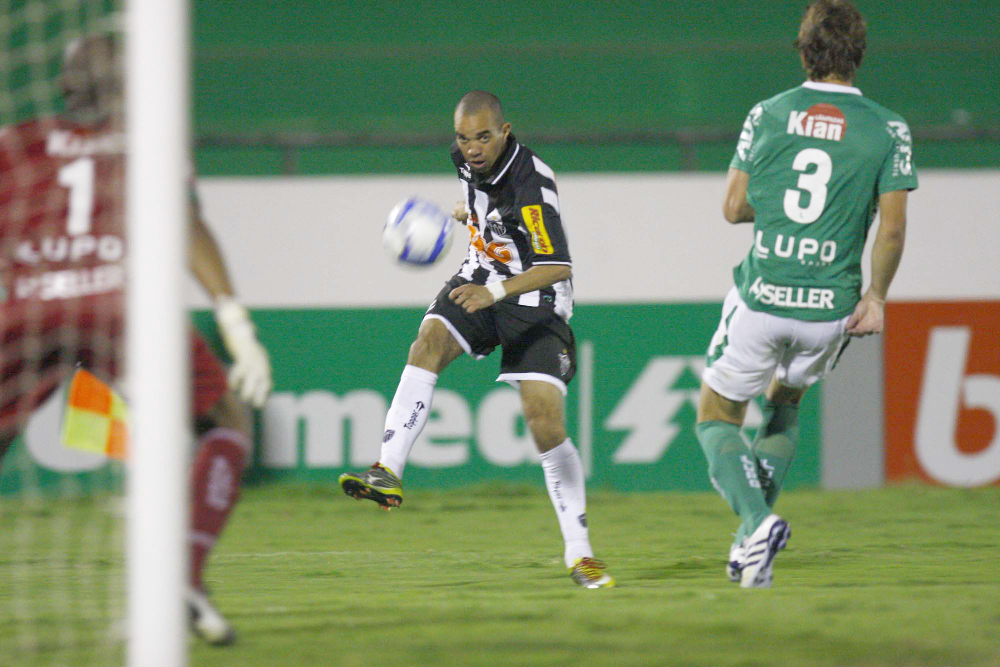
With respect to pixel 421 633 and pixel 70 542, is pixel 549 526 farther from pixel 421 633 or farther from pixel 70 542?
pixel 421 633

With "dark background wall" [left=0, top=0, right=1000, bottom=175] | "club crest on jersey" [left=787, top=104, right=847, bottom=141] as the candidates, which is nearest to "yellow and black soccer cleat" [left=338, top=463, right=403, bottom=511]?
"club crest on jersey" [left=787, top=104, right=847, bottom=141]

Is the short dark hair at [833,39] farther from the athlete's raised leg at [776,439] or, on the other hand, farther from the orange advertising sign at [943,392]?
the orange advertising sign at [943,392]

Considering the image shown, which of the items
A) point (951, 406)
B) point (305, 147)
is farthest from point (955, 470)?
point (305, 147)

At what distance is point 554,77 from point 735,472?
648 cm

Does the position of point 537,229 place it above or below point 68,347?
above

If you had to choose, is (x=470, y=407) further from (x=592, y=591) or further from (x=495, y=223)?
(x=592, y=591)

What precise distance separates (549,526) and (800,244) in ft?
9.94

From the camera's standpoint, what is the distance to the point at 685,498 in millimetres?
8289

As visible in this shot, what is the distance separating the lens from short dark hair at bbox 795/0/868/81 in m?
4.46

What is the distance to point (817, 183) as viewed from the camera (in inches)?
177

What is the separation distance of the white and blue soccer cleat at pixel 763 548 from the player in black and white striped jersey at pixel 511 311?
24.5 inches

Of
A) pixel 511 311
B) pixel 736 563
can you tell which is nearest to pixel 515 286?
pixel 511 311

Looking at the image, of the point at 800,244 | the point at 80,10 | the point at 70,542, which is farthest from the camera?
the point at 80,10

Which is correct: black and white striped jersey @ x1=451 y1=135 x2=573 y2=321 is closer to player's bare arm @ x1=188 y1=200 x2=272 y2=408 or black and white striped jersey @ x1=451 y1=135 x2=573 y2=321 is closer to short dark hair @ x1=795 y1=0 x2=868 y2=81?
short dark hair @ x1=795 y1=0 x2=868 y2=81
